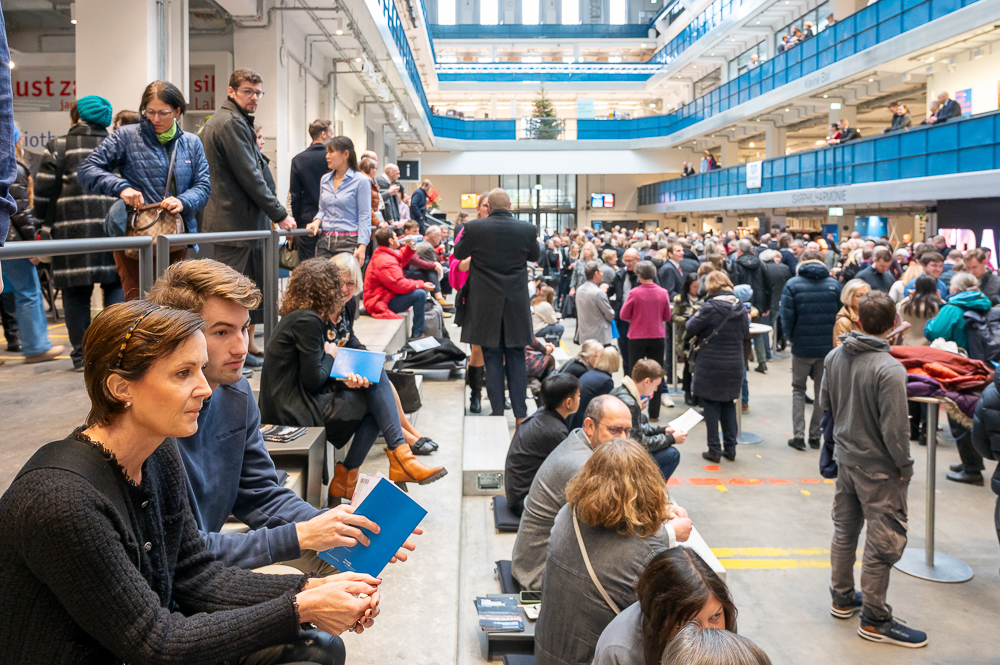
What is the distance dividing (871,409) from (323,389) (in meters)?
3.21

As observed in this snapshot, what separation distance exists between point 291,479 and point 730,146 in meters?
35.3

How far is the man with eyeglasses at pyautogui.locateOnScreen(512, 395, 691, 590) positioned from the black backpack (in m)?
4.88

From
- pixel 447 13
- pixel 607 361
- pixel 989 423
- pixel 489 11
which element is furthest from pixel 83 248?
pixel 489 11

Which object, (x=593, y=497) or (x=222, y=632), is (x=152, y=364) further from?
(x=593, y=497)

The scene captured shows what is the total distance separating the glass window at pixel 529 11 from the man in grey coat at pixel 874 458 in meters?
48.0

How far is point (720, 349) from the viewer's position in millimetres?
7938

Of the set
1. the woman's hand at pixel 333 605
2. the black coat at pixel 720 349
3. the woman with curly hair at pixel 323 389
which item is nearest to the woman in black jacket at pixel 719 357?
the black coat at pixel 720 349

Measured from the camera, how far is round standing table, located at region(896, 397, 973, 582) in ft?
17.4

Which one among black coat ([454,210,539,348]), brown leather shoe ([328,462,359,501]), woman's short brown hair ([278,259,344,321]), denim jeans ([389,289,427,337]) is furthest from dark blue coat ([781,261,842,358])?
woman's short brown hair ([278,259,344,321])

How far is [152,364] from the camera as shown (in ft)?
5.58

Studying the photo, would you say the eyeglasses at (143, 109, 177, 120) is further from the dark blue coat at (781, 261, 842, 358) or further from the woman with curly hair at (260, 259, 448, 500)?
the dark blue coat at (781, 261, 842, 358)

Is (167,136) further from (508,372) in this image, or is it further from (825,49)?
(825,49)

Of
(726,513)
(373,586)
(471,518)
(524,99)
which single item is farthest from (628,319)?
(524,99)

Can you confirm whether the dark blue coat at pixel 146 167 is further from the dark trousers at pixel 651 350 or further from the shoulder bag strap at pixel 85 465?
the dark trousers at pixel 651 350
